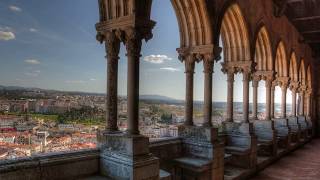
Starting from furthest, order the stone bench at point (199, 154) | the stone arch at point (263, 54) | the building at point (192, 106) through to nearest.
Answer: the stone arch at point (263, 54), the stone bench at point (199, 154), the building at point (192, 106)

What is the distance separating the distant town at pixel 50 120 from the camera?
3.19m

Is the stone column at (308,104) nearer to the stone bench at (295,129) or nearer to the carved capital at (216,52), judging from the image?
the stone bench at (295,129)

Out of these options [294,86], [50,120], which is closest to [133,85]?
[50,120]

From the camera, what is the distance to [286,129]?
11227mm

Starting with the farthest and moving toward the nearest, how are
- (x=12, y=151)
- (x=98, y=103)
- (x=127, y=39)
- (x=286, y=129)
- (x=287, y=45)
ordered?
(x=287, y=45) → (x=286, y=129) → (x=98, y=103) → (x=127, y=39) → (x=12, y=151)

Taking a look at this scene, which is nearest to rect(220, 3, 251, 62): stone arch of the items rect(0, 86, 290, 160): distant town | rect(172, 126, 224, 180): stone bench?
rect(172, 126, 224, 180): stone bench

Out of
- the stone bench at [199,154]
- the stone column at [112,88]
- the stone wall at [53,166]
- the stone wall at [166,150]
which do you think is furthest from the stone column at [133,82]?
the stone bench at [199,154]

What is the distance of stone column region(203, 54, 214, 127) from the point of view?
19.2 feet

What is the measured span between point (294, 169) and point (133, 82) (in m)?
6.14

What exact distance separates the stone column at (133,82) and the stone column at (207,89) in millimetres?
2246

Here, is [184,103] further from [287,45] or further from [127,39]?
[287,45]

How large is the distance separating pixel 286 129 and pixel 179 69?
710 cm

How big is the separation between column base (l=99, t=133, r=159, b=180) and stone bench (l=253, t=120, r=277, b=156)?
5648 millimetres

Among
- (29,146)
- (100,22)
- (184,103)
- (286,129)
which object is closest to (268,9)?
(286,129)
